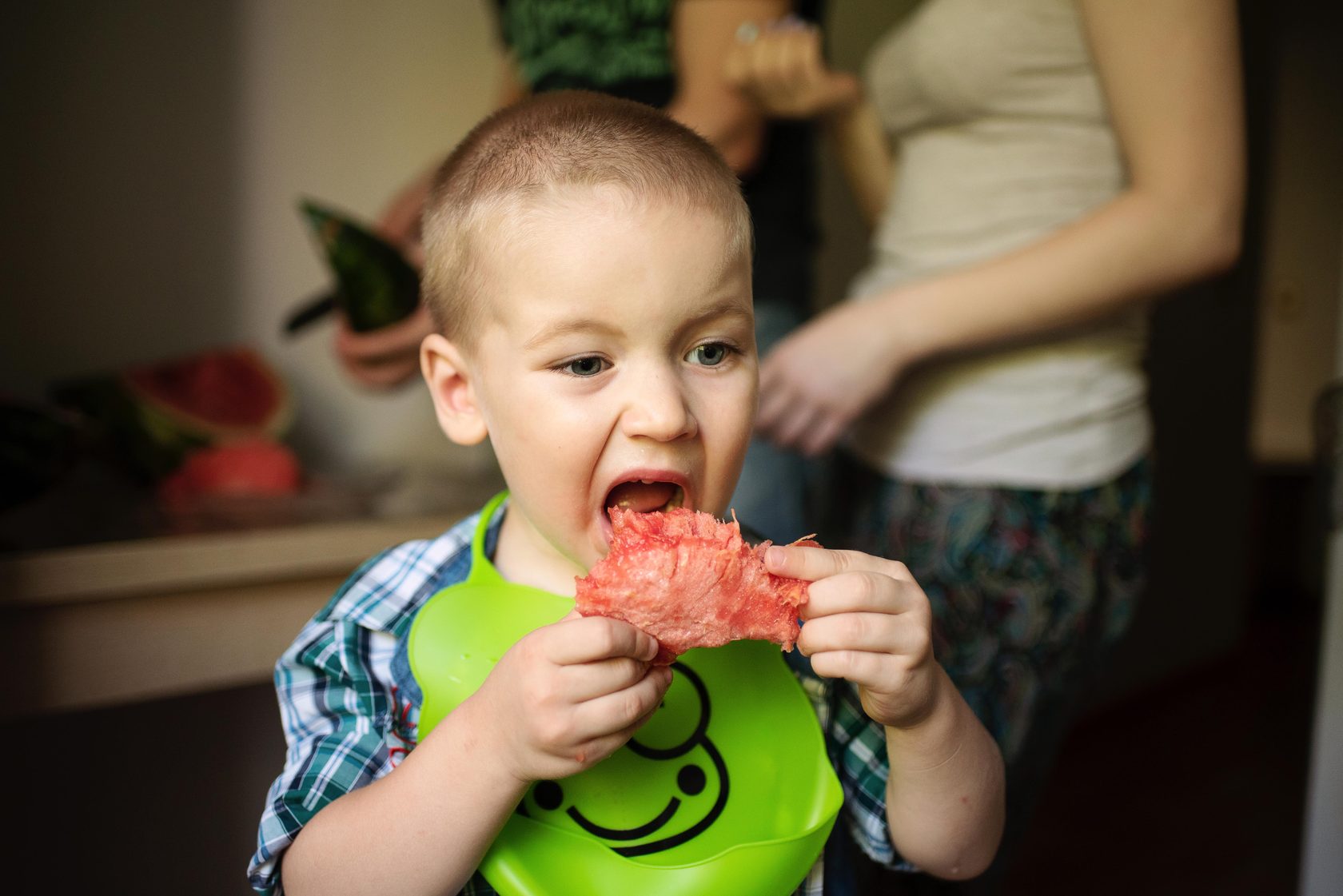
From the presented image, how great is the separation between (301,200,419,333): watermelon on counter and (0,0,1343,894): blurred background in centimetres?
31

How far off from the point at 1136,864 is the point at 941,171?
179 centimetres

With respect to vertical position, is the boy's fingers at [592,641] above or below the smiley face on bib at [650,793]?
above

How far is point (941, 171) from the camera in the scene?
111cm

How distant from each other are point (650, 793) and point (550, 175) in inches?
18.6

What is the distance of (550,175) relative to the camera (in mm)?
719

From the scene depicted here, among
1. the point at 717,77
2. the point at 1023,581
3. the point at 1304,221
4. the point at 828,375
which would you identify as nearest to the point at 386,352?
the point at 717,77

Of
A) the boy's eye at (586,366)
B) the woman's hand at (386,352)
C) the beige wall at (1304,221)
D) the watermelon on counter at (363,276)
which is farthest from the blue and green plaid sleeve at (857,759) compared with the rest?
the beige wall at (1304,221)

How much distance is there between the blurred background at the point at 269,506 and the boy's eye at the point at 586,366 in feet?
2.43

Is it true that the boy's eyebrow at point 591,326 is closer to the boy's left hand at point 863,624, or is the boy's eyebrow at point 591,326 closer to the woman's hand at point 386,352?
the boy's left hand at point 863,624

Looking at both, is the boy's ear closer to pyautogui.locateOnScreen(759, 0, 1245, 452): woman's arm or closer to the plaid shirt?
the plaid shirt

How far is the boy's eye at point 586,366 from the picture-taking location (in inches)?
28.1

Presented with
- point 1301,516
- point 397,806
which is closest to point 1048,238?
point 397,806

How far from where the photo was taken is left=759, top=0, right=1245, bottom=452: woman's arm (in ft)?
3.01

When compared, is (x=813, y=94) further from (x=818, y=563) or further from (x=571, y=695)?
(x=571, y=695)
